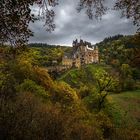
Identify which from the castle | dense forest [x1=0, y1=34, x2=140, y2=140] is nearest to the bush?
dense forest [x1=0, y1=34, x2=140, y2=140]

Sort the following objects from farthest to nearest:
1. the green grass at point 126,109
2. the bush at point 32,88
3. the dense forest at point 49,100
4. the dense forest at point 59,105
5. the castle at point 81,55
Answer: the castle at point 81,55 → the green grass at point 126,109 → the bush at point 32,88 → the dense forest at point 59,105 → the dense forest at point 49,100

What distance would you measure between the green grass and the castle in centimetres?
6281

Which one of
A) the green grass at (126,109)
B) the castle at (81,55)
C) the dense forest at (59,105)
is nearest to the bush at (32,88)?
the dense forest at (59,105)

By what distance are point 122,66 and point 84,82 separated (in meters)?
15.3

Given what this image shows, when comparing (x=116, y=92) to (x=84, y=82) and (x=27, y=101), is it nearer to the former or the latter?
(x=84, y=82)

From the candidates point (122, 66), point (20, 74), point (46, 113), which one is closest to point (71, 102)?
point (20, 74)

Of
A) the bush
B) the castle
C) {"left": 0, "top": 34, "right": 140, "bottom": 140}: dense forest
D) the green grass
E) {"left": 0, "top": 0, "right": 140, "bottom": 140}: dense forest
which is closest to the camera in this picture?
{"left": 0, "top": 0, "right": 140, "bottom": 140}: dense forest

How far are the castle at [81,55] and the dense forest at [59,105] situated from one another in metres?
44.2

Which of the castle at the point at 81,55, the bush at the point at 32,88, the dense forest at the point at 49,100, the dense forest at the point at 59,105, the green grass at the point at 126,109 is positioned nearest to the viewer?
the dense forest at the point at 49,100

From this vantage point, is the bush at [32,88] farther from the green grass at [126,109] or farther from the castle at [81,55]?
the castle at [81,55]

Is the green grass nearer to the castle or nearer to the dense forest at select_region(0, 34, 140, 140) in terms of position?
the dense forest at select_region(0, 34, 140, 140)

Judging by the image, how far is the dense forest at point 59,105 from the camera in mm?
31250

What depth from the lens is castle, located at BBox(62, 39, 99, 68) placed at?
172375 mm

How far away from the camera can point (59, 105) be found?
56000 millimetres
